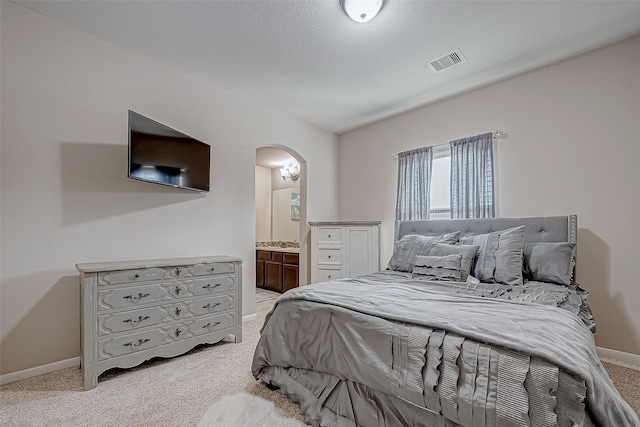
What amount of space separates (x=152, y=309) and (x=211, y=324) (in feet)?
1.78

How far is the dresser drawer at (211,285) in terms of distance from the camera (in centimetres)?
258

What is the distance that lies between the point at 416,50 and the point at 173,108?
2.42 m

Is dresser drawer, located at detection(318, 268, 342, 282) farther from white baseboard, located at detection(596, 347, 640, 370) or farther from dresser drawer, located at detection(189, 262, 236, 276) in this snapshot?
white baseboard, located at detection(596, 347, 640, 370)

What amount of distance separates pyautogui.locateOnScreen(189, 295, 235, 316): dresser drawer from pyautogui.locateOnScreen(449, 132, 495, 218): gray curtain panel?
104 inches

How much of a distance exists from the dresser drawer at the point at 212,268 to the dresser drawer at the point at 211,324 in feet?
1.32

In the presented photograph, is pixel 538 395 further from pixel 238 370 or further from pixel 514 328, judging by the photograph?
pixel 238 370

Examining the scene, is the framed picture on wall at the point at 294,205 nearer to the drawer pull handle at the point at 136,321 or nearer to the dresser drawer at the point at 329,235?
the dresser drawer at the point at 329,235

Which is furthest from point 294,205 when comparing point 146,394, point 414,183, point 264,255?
point 146,394

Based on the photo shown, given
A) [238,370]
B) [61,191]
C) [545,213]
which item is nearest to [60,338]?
[61,191]

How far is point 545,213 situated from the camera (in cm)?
286

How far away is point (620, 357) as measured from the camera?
96.1 inches

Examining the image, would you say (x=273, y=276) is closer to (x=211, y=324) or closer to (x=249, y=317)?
(x=249, y=317)

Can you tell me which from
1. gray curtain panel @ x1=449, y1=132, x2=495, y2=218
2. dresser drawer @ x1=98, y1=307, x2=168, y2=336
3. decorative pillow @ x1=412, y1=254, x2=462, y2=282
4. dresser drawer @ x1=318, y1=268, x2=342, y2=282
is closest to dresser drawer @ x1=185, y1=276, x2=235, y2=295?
dresser drawer @ x1=98, y1=307, x2=168, y2=336

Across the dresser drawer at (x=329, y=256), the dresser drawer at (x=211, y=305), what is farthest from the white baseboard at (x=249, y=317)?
the dresser drawer at (x=329, y=256)
